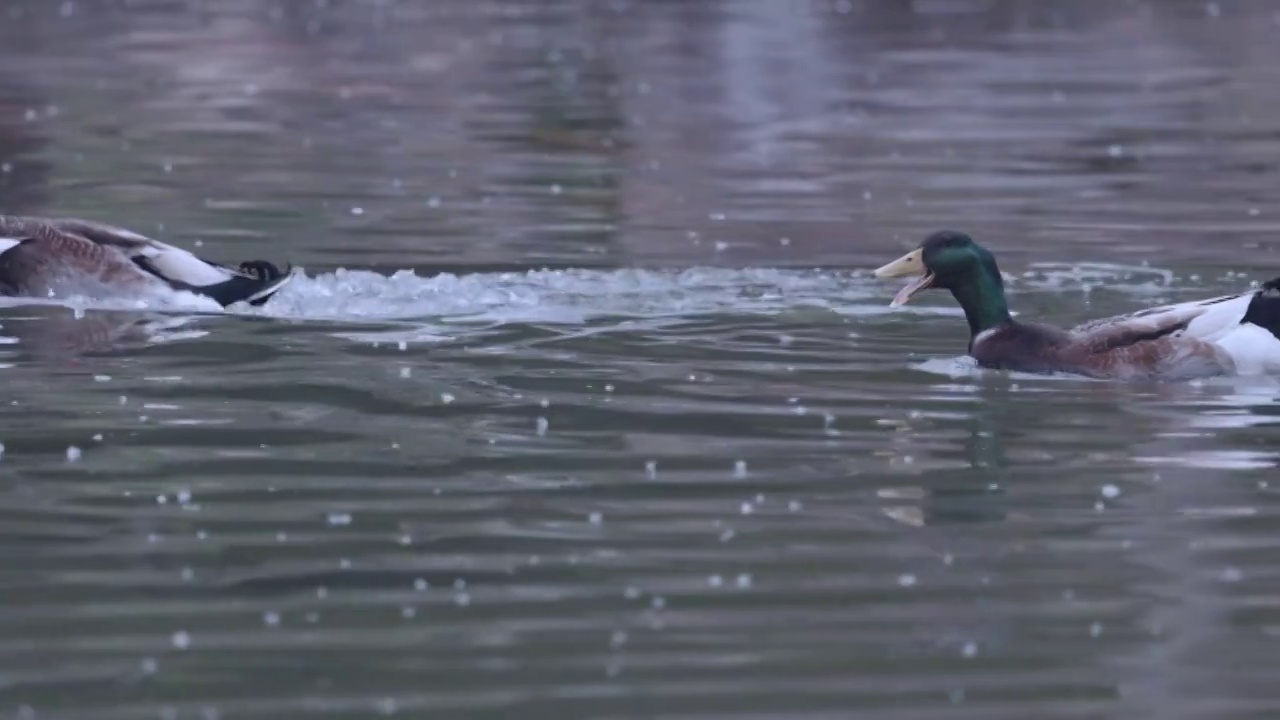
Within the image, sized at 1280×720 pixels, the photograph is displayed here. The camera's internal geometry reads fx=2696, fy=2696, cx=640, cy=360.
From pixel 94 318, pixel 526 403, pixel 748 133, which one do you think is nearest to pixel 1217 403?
pixel 526 403

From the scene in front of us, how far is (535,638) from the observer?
7.00m

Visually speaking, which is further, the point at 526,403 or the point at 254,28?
the point at 254,28

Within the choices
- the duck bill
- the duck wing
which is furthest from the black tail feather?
the duck bill

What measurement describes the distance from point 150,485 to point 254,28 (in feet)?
111

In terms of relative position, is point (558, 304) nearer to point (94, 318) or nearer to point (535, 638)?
point (94, 318)

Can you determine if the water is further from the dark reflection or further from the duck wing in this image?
the duck wing

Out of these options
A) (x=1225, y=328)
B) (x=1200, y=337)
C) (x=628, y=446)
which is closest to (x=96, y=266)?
(x=628, y=446)

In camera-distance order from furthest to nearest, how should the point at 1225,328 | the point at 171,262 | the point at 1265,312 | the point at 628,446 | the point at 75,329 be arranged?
1. the point at 171,262
2. the point at 75,329
3. the point at 1225,328
4. the point at 1265,312
5. the point at 628,446

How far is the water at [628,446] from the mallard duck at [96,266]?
0.52 feet

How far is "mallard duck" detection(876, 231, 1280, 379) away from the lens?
11508 millimetres

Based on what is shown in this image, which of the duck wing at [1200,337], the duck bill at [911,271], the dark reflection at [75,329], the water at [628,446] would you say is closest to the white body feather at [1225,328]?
the duck wing at [1200,337]

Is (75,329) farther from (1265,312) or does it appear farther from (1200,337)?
(1265,312)

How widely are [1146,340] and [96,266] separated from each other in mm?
5580

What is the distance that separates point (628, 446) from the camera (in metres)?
9.85
